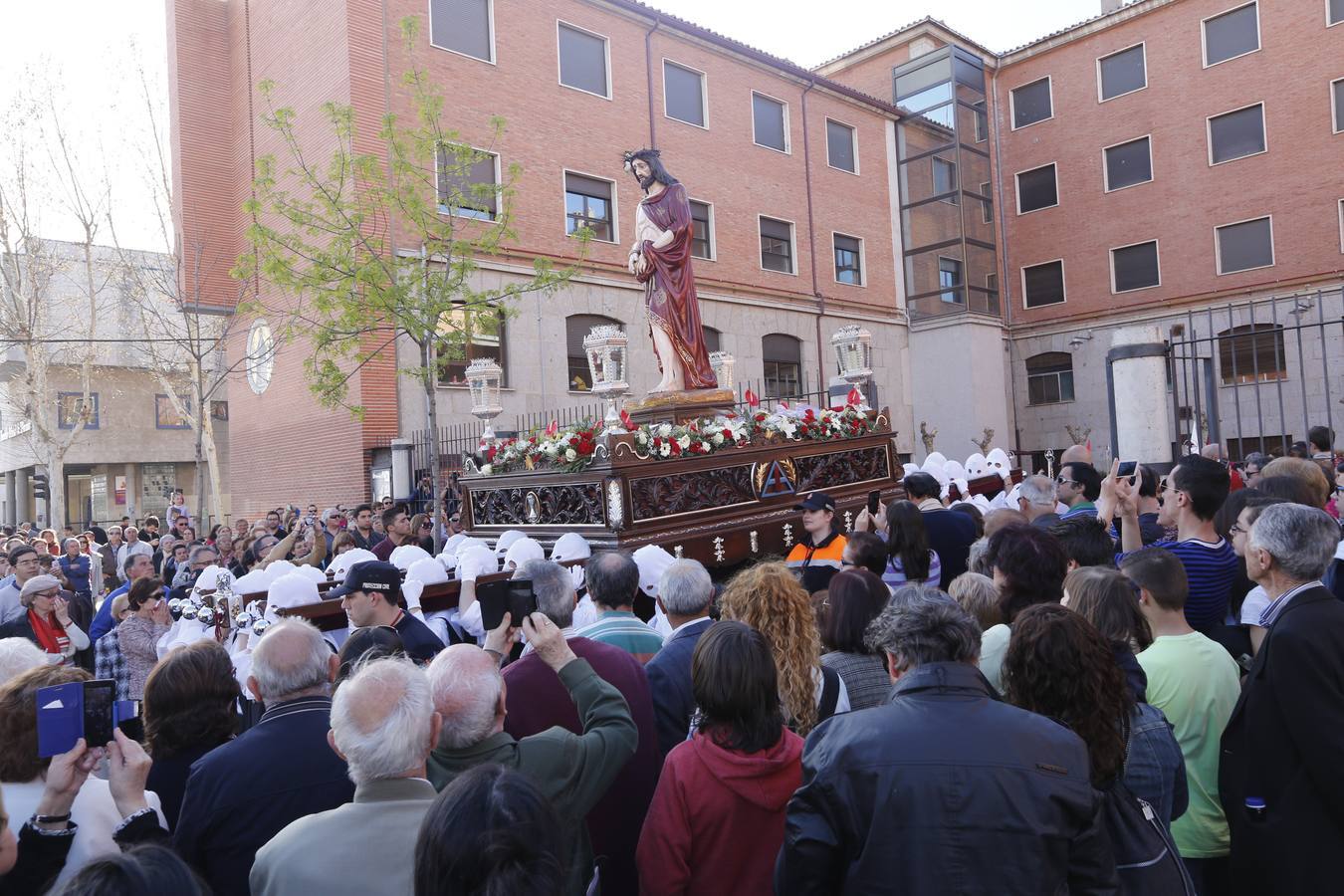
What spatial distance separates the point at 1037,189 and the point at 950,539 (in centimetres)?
2615

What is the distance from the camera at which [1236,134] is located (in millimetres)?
25516

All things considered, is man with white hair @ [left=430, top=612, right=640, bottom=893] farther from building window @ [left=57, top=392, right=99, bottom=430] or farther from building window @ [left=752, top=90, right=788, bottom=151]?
building window @ [left=57, top=392, right=99, bottom=430]

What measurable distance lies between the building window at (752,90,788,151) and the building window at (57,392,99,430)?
20377mm

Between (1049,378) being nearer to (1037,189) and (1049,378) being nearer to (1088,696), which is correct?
(1037,189)

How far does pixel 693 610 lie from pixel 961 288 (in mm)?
26503

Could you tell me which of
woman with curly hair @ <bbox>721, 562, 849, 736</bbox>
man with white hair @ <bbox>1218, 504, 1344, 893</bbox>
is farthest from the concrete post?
woman with curly hair @ <bbox>721, 562, 849, 736</bbox>

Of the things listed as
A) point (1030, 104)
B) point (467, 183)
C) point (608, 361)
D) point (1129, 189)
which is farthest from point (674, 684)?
point (1030, 104)

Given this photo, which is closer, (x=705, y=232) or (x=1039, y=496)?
(x=1039, y=496)

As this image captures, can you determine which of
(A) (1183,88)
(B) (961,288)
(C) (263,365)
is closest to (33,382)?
(C) (263,365)

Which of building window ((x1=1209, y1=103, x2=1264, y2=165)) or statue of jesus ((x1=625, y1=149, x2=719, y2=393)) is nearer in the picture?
statue of jesus ((x1=625, y1=149, x2=719, y2=393))

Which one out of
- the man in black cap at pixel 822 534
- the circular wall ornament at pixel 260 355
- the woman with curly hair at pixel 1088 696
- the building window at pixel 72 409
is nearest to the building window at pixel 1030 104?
the circular wall ornament at pixel 260 355

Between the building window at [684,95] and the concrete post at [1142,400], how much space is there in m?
15.5

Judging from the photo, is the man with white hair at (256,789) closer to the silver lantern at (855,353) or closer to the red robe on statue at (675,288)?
the red robe on statue at (675,288)

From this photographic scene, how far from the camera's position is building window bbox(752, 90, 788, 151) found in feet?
79.9
